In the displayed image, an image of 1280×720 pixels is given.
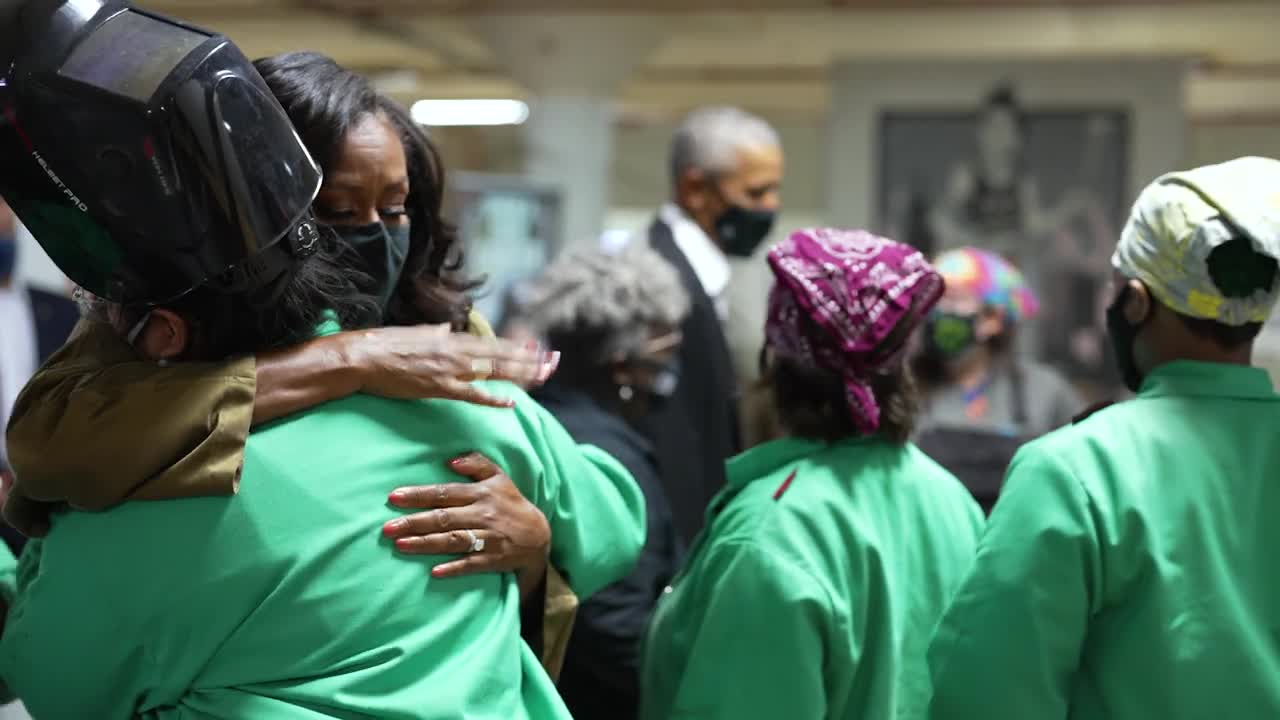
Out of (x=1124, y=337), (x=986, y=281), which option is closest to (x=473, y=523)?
(x=1124, y=337)

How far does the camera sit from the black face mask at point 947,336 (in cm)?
309

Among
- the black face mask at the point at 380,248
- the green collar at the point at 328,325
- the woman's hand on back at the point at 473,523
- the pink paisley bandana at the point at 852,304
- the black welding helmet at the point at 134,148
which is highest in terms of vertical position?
the black welding helmet at the point at 134,148

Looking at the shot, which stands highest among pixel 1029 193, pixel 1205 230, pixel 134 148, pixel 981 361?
pixel 134 148

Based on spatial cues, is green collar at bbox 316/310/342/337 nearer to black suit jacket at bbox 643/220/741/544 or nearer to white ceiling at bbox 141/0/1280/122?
black suit jacket at bbox 643/220/741/544

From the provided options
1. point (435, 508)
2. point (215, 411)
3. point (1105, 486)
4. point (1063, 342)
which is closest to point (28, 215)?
point (215, 411)

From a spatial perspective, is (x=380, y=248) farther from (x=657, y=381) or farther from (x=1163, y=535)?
(x=657, y=381)

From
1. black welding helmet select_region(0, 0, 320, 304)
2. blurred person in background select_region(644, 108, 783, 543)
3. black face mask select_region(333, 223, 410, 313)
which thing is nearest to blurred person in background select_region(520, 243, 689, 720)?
blurred person in background select_region(644, 108, 783, 543)

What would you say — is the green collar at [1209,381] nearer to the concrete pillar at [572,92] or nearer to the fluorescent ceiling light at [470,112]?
the concrete pillar at [572,92]

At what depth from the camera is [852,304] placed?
188 centimetres

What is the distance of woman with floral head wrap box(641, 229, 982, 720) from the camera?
1775mm

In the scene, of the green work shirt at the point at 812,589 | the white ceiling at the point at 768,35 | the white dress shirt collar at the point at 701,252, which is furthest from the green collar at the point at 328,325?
the white ceiling at the point at 768,35

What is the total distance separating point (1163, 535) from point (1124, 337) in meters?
0.29

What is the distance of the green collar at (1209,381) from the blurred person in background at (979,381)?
3.05 ft

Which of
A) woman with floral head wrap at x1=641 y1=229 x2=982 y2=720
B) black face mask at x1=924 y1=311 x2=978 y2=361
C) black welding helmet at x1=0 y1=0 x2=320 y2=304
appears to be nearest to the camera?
black welding helmet at x1=0 y1=0 x2=320 y2=304
